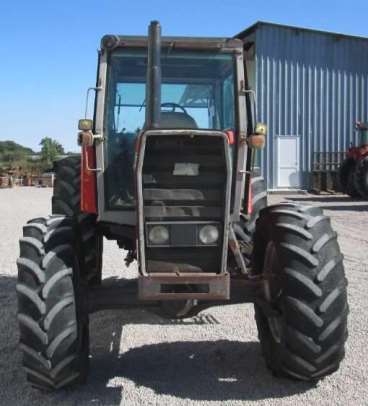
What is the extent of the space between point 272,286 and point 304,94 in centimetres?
2141

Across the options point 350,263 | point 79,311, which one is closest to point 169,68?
point 79,311

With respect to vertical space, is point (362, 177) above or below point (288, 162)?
below

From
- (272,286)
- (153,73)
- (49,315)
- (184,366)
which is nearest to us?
(153,73)

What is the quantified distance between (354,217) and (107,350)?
11070mm

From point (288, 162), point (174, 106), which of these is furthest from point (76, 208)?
point (288, 162)

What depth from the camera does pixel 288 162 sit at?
956 inches

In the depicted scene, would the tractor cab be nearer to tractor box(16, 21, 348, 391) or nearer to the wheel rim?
tractor box(16, 21, 348, 391)

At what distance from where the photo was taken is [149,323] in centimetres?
584

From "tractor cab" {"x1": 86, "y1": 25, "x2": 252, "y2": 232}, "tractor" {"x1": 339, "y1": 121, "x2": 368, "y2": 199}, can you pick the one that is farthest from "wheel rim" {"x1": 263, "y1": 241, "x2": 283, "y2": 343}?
"tractor" {"x1": 339, "y1": 121, "x2": 368, "y2": 199}

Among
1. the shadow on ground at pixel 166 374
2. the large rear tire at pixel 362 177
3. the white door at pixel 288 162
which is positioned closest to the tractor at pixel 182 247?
the shadow on ground at pixel 166 374

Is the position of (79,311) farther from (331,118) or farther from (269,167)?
(331,118)

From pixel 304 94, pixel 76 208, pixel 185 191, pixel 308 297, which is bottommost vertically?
pixel 308 297

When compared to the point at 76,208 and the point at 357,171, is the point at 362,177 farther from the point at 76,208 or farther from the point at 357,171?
the point at 76,208

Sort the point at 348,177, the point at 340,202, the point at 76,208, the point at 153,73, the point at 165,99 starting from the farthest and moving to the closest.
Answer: the point at 348,177 → the point at 340,202 → the point at 76,208 → the point at 165,99 → the point at 153,73
